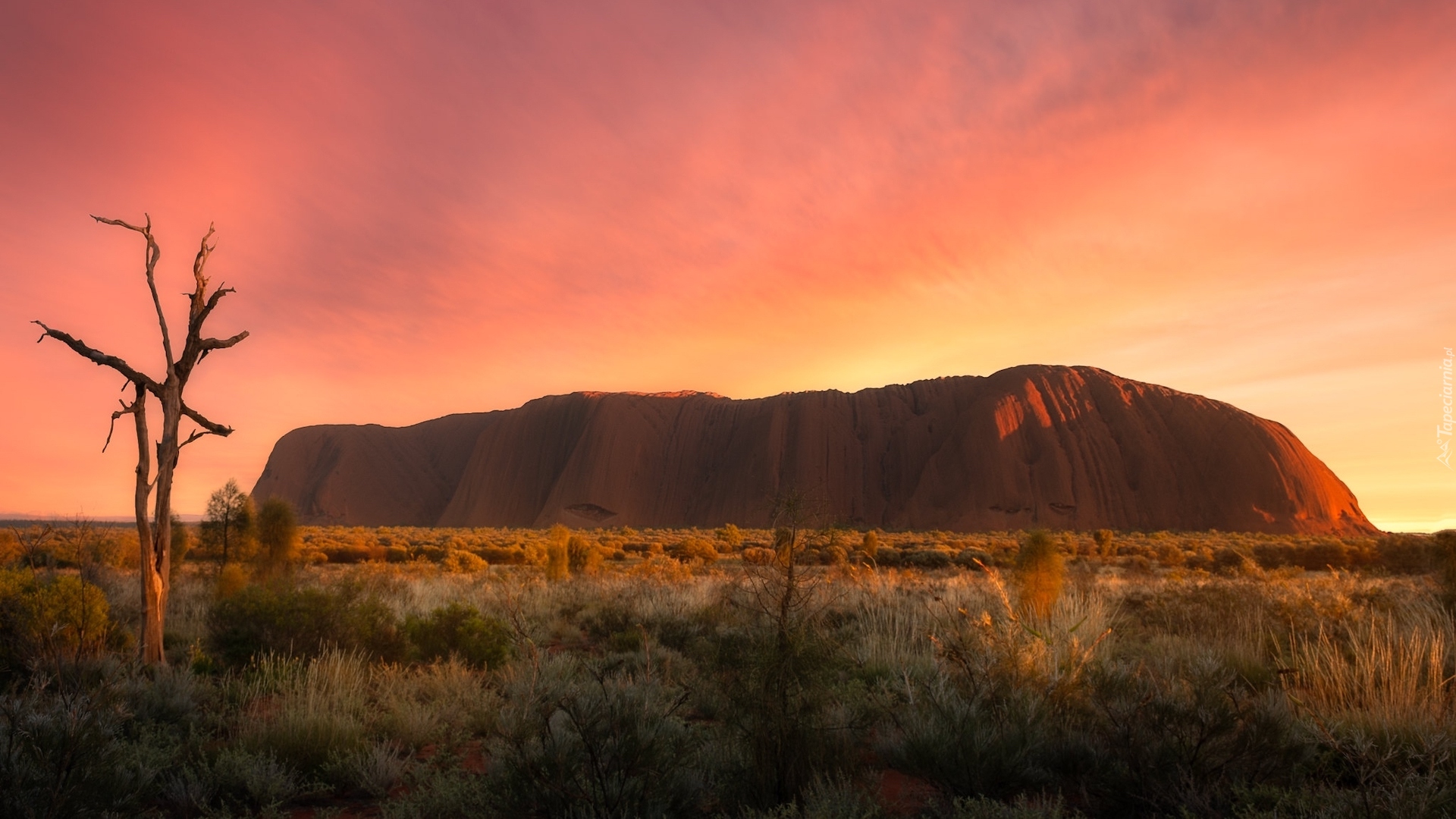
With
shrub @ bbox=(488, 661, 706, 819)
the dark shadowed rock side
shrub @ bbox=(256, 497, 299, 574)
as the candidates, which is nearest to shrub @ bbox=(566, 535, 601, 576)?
shrub @ bbox=(256, 497, 299, 574)

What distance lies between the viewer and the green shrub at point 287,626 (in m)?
7.99

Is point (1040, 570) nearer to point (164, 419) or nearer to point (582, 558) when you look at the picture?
point (164, 419)

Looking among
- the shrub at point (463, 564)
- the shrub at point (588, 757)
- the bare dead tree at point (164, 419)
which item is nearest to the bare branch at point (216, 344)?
the bare dead tree at point (164, 419)

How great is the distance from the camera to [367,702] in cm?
687

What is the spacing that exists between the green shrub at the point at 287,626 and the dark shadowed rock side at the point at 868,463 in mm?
49866

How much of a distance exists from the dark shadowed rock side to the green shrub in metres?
49.9

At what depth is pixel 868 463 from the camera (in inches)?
2928

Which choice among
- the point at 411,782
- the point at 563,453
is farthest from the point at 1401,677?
the point at 563,453

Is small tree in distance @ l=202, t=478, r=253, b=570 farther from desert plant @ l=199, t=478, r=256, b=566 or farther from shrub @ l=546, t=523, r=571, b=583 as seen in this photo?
shrub @ l=546, t=523, r=571, b=583

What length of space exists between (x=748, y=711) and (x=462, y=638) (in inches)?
236

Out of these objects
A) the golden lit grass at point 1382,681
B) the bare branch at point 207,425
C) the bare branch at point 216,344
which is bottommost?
the golden lit grass at point 1382,681

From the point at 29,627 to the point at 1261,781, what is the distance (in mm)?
11006

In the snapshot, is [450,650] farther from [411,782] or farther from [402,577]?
[402,577]

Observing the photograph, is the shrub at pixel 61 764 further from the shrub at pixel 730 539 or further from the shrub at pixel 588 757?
the shrub at pixel 730 539
